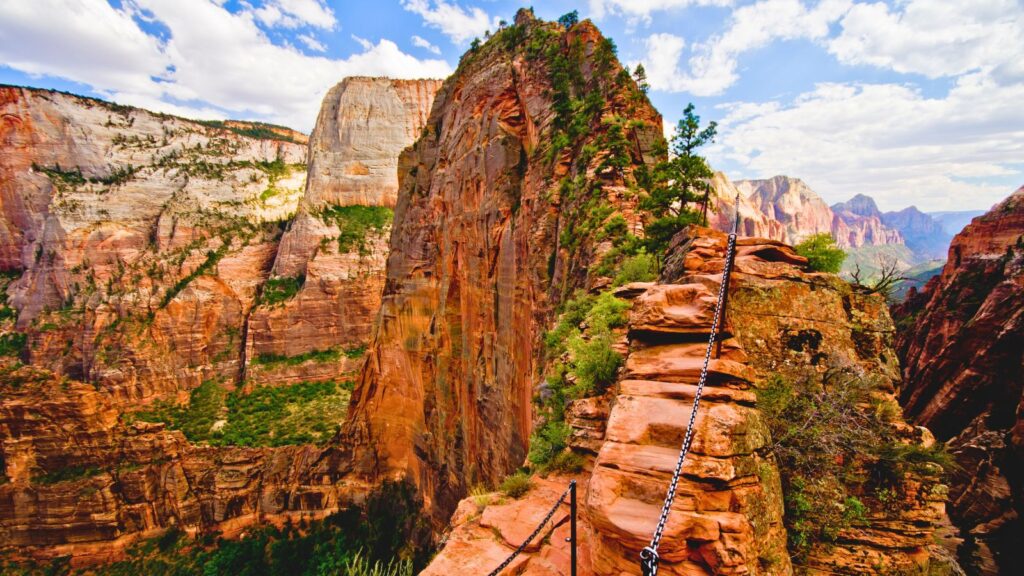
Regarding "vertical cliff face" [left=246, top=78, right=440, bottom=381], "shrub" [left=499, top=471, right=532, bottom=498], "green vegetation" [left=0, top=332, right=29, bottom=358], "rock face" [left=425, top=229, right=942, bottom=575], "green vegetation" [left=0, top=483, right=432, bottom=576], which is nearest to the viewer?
"rock face" [left=425, top=229, right=942, bottom=575]

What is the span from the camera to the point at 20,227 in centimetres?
5469

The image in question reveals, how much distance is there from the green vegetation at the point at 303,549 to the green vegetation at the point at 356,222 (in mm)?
36464

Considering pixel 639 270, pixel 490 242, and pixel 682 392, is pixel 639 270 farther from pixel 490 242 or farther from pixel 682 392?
pixel 490 242

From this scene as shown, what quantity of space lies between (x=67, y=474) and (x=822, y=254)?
54.9 m

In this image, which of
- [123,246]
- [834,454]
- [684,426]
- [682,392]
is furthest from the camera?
[123,246]

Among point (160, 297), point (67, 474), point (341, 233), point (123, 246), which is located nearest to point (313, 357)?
point (341, 233)

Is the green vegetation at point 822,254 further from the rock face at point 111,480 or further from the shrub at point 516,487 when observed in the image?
the rock face at point 111,480

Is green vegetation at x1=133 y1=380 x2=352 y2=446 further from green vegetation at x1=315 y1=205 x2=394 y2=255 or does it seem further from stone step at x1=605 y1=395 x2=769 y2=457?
stone step at x1=605 y1=395 x2=769 y2=457

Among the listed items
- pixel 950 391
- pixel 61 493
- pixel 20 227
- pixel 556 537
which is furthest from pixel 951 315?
pixel 20 227

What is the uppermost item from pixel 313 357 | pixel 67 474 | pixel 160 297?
pixel 160 297

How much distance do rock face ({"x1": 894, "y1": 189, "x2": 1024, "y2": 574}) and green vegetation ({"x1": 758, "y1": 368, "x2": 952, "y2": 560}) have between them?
1244cm

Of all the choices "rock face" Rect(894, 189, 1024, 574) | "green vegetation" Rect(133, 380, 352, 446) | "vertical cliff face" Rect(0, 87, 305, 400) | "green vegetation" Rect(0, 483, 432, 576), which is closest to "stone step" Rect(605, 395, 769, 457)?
"rock face" Rect(894, 189, 1024, 574)

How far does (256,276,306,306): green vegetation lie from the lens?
56344 mm

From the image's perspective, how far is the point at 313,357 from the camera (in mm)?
54250
